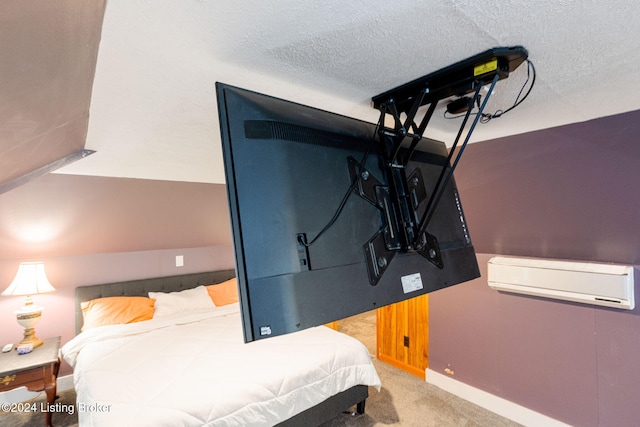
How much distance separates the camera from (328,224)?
3.56ft

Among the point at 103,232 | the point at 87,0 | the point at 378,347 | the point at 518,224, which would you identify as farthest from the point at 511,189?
the point at 103,232

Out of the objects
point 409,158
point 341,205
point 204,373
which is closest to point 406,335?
point 204,373

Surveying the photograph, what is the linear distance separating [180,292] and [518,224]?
342cm

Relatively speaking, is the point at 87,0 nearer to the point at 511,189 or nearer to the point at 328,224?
the point at 328,224

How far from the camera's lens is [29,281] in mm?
2496

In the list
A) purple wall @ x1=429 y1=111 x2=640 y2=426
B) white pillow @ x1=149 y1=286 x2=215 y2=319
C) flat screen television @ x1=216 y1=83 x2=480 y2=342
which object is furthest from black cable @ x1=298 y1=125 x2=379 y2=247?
white pillow @ x1=149 y1=286 x2=215 y2=319

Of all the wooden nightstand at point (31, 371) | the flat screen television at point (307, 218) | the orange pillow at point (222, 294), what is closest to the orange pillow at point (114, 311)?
the wooden nightstand at point (31, 371)

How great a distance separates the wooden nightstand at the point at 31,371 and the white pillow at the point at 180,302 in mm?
828

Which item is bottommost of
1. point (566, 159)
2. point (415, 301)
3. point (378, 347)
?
point (378, 347)

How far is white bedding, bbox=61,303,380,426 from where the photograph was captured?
1.57 meters

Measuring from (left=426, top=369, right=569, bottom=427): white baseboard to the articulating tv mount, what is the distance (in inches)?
71.8

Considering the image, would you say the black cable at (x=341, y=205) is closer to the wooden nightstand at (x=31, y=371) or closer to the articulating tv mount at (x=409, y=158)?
the articulating tv mount at (x=409, y=158)

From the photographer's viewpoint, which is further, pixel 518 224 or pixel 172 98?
pixel 518 224

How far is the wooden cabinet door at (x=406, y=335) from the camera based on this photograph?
3.02m
